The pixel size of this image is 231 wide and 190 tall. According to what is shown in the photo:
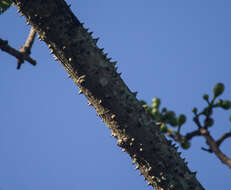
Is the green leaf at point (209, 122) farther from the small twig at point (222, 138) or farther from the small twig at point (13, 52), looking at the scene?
the small twig at point (13, 52)

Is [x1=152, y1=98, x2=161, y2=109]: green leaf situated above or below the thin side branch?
above

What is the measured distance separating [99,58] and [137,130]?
974mm

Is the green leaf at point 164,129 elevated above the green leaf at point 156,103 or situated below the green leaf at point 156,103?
below

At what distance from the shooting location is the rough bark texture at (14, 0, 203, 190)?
3.22 metres

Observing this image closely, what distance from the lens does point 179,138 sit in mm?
2230

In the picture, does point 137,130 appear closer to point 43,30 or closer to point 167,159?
point 167,159

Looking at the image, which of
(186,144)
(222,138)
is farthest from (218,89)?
(222,138)

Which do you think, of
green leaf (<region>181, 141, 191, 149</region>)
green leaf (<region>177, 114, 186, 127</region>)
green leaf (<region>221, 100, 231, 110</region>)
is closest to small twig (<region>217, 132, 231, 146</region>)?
green leaf (<region>181, 141, 191, 149</region>)

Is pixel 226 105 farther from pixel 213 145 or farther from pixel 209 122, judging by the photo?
pixel 213 145

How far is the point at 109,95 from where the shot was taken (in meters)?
3.30

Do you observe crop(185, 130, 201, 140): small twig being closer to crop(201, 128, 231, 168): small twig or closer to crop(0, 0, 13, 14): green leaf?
crop(201, 128, 231, 168): small twig

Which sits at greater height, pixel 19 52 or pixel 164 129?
pixel 19 52

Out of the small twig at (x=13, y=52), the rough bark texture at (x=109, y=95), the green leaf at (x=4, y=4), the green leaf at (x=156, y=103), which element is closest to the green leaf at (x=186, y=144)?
the green leaf at (x=156, y=103)

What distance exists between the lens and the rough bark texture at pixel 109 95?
3221 millimetres
